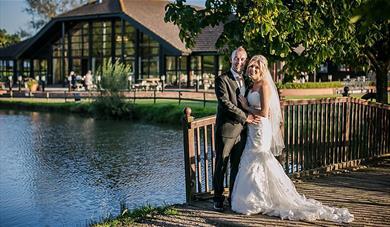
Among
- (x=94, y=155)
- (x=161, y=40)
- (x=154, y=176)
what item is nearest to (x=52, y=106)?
(x=161, y=40)

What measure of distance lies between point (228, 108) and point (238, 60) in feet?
1.77

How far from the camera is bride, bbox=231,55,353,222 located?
6.11 m

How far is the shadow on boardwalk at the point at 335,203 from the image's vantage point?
231 inches

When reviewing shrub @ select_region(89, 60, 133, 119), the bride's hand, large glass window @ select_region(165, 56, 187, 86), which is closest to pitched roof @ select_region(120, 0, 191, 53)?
large glass window @ select_region(165, 56, 187, 86)

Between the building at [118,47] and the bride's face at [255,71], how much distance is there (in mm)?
27187

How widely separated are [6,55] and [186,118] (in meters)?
42.4

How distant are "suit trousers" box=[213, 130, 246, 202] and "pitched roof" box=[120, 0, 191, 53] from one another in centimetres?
2807

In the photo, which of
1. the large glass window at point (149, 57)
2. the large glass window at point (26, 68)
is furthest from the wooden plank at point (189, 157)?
the large glass window at point (26, 68)

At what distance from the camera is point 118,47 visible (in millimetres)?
40438

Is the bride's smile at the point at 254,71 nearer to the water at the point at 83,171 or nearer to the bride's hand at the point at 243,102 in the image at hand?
the bride's hand at the point at 243,102

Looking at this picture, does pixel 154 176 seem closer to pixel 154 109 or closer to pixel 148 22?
pixel 154 109

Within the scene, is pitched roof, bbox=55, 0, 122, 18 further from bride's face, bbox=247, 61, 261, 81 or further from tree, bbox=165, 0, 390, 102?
bride's face, bbox=247, 61, 261, 81

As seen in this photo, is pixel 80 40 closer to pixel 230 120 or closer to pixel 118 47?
pixel 118 47

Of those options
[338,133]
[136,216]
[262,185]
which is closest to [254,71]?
[262,185]
